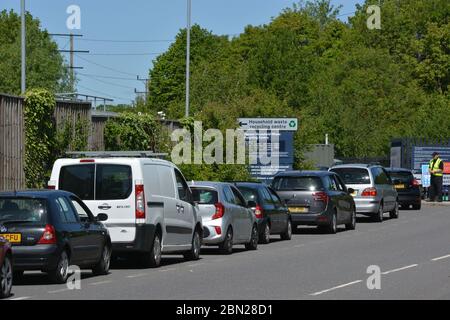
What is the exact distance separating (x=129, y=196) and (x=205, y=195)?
15.6 feet

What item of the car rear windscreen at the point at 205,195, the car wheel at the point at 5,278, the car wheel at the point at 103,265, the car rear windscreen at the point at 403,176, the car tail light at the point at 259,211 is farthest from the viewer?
the car rear windscreen at the point at 403,176

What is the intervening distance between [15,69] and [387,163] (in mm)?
28908

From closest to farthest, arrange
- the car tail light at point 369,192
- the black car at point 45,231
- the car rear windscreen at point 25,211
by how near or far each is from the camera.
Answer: the black car at point 45,231 < the car rear windscreen at point 25,211 < the car tail light at point 369,192

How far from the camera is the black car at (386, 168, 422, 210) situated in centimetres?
4875

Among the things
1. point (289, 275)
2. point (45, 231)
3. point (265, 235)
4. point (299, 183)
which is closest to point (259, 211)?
point (265, 235)

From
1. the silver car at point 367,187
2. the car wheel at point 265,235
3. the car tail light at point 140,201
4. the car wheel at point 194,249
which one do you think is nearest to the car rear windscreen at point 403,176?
the silver car at point 367,187

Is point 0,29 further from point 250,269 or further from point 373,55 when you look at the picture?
point 250,269

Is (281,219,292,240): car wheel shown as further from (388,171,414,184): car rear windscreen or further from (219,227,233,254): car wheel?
(388,171,414,184): car rear windscreen

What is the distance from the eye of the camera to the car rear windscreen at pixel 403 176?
48719 mm

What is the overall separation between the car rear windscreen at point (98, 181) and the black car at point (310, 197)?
12.2 meters

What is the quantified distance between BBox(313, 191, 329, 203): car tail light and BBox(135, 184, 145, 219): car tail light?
486 inches

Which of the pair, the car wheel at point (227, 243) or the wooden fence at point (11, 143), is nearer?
the car wheel at point (227, 243)

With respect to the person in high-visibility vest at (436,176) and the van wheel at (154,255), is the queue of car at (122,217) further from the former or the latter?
the person in high-visibility vest at (436,176)

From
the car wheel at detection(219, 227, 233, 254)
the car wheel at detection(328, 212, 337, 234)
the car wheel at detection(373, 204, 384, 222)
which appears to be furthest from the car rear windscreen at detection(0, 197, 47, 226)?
the car wheel at detection(373, 204, 384, 222)
